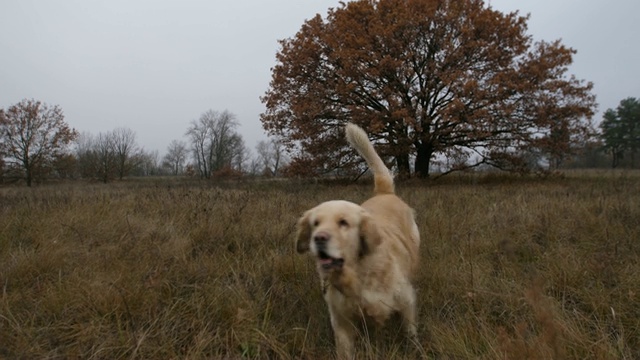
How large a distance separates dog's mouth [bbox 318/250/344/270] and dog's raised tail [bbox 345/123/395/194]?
173cm

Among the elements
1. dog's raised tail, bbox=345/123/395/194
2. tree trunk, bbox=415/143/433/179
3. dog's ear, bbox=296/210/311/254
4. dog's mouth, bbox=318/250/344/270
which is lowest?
dog's mouth, bbox=318/250/344/270

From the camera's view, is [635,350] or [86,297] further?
[86,297]

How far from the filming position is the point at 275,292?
2645mm

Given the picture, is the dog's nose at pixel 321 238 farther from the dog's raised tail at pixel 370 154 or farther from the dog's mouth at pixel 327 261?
the dog's raised tail at pixel 370 154

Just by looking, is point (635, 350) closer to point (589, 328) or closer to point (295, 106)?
point (589, 328)

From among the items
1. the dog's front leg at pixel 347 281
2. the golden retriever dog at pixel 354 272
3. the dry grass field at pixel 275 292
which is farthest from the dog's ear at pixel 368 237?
the dry grass field at pixel 275 292

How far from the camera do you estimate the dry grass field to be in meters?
1.93

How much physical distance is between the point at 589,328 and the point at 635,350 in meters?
0.23

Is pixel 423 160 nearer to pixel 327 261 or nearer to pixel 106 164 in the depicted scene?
pixel 327 261

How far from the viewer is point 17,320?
7.24ft

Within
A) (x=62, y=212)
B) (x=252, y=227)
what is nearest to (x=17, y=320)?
(x=252, y=227)

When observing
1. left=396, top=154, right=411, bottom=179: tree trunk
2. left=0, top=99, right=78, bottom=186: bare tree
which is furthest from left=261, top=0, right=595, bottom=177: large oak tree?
left=0, top=99, right=78, bottom=186: bare tree

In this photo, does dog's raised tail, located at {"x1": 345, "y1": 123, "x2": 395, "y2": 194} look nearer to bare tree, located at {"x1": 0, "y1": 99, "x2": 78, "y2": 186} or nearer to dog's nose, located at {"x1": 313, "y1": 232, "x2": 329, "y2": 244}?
dog's nose, located at {"x1": 313, "y1": 232, "x2": 329, "y2": 244}

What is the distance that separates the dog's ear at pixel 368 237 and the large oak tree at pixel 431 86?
9393 mm
